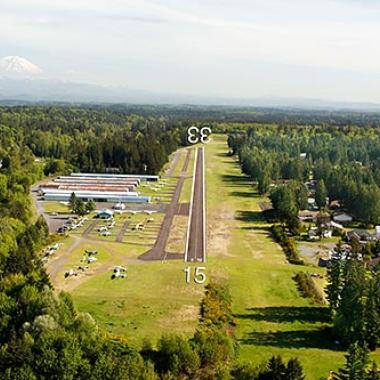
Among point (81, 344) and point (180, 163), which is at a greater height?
point (180, 163)

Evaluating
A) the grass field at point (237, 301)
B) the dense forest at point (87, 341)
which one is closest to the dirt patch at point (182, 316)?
the grass field at point (237, 301)

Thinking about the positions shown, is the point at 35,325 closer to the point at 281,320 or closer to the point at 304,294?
the point at 281,320

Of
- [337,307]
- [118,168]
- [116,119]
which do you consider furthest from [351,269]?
[116,119]

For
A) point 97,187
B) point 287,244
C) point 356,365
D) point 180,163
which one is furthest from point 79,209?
point 180,163

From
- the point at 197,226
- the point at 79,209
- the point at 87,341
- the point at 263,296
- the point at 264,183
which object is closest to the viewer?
the point at 87,341

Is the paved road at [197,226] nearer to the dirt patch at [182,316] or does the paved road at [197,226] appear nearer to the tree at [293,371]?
the dirt patch at [182,316]

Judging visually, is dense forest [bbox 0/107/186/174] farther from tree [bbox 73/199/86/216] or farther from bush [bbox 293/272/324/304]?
bush [bbox 293/272/324/304]

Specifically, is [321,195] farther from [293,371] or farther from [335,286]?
[293,371]

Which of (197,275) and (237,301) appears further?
(197,275)
